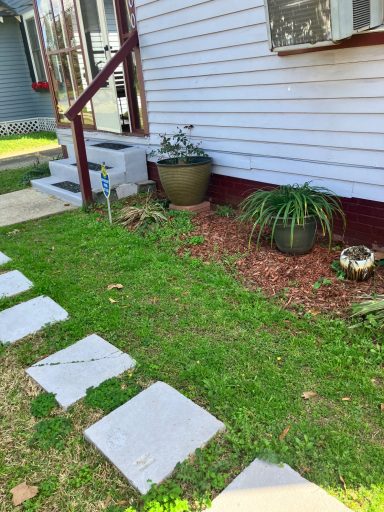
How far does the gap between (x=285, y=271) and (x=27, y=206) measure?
3.77m

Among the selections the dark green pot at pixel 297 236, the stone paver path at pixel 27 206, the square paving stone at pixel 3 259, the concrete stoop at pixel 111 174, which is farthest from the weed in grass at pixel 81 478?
the concrete stoop at pixel 111 174

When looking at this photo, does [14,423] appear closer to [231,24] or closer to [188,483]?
[188,483]

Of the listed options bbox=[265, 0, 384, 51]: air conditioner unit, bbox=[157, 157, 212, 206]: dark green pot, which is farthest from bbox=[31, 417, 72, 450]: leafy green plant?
bbox=[157, 157, 212, 206]: dark green pot

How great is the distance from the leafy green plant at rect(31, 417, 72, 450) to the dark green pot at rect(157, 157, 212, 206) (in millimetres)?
3005

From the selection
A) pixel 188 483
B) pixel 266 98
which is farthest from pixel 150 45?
pixel 188 483

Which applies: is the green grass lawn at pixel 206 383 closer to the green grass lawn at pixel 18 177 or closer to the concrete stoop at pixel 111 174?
the concrete stoop at pixel 111 174

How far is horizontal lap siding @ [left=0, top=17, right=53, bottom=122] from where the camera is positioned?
13000mm

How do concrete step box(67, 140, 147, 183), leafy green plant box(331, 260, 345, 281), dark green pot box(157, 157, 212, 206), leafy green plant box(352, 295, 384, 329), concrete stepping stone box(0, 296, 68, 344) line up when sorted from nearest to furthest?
leafy green plant box(352, 295, 384, 329)
concrete stepping stone box(0, 296, 68, 344)
leafy green plant box(331, 260, 345, 281)
dark green pot box(157, 157, 212, 206)
concrete step box(67, 140, 147, 183)

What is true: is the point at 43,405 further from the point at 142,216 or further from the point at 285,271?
the point at 142,216

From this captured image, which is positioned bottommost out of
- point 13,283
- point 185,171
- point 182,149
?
point 13,283

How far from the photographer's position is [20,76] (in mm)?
13430

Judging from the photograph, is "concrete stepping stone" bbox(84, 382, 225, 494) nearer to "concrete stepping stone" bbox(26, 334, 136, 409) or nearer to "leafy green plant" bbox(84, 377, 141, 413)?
"leafy green plant" bbox(84, 377, 141, 413)

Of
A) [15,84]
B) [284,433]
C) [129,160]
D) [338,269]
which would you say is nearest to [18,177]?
[129,160]

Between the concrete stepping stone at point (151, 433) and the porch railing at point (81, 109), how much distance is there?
11.6 feet
